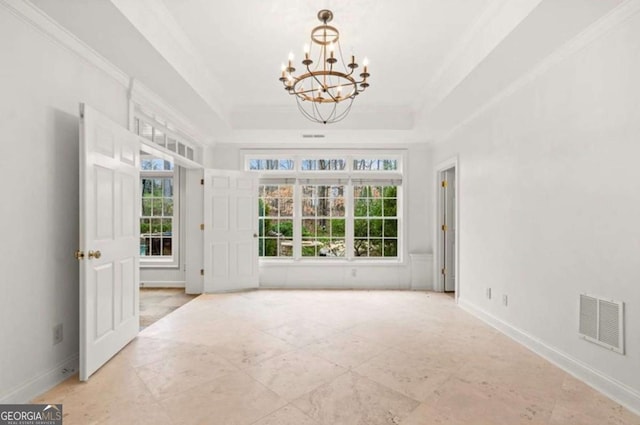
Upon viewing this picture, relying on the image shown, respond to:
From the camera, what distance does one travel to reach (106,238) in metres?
2.88

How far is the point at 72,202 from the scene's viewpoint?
273cm

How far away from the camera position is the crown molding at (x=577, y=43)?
2293 millimetres

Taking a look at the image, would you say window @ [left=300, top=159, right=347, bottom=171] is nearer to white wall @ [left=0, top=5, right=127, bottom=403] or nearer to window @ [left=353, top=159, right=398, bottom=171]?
window @ [left=353, top=159, right=398, bottom=171]

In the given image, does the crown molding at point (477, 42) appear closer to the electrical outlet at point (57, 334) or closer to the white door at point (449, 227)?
the white door at point (449, 227)

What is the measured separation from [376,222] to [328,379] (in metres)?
3.88

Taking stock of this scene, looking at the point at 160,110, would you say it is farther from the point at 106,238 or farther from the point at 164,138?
the point at 106,238

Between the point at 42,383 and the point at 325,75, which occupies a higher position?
the point at 325,75

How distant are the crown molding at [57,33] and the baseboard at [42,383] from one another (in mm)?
2372

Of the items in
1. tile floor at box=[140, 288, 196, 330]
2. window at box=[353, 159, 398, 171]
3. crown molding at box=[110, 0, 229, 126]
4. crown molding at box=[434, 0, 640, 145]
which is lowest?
tile floor at box=[140, 288, 196, 330]

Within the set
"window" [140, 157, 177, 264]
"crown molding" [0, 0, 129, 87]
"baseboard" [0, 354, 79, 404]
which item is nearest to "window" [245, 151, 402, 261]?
"window" [140, 157, 177, 264]

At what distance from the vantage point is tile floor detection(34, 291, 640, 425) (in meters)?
2.19

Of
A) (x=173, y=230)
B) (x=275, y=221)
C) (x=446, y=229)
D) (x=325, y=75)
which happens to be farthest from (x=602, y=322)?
(x=173, y=230)

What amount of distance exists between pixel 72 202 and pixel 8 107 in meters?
0.79

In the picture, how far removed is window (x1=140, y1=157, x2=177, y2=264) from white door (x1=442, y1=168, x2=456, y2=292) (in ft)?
15.4
